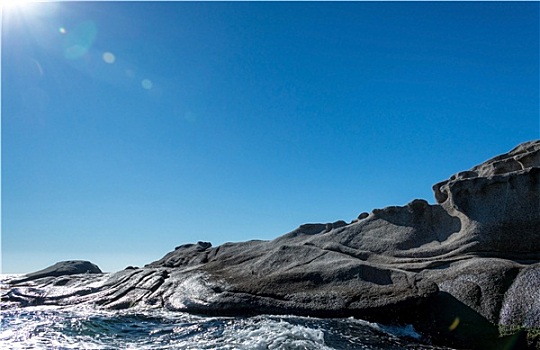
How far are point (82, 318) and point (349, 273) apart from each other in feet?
28.7

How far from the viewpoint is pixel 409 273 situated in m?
13.5

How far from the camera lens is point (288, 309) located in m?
12.4

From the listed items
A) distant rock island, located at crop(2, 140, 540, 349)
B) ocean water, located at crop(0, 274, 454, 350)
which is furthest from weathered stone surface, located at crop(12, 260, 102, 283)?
ocean water, located at crop(0, 274, 454, 350)

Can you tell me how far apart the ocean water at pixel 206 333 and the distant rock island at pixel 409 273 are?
0.69 m

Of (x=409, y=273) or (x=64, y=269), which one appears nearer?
(x=409, y=273)

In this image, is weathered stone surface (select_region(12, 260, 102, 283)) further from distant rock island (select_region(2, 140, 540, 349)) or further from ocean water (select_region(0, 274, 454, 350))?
ocean water (select_region(0, 274, 454, 350))

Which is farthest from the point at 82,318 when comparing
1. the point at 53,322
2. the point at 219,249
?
the point at 219,249

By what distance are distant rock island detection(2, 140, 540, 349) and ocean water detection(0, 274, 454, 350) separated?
0.69 meters

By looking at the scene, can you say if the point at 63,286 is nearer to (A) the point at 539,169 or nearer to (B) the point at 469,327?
(B) the point at 469,327

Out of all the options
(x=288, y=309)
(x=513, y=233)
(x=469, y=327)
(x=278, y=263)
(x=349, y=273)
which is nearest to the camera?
(x=469, y=327)

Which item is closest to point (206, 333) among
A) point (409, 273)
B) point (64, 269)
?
point (409, 273)

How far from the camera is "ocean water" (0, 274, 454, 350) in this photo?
953 cm

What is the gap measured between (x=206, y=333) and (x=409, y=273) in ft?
21.5

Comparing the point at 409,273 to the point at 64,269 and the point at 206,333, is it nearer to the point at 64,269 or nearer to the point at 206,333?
the point at 206,333
